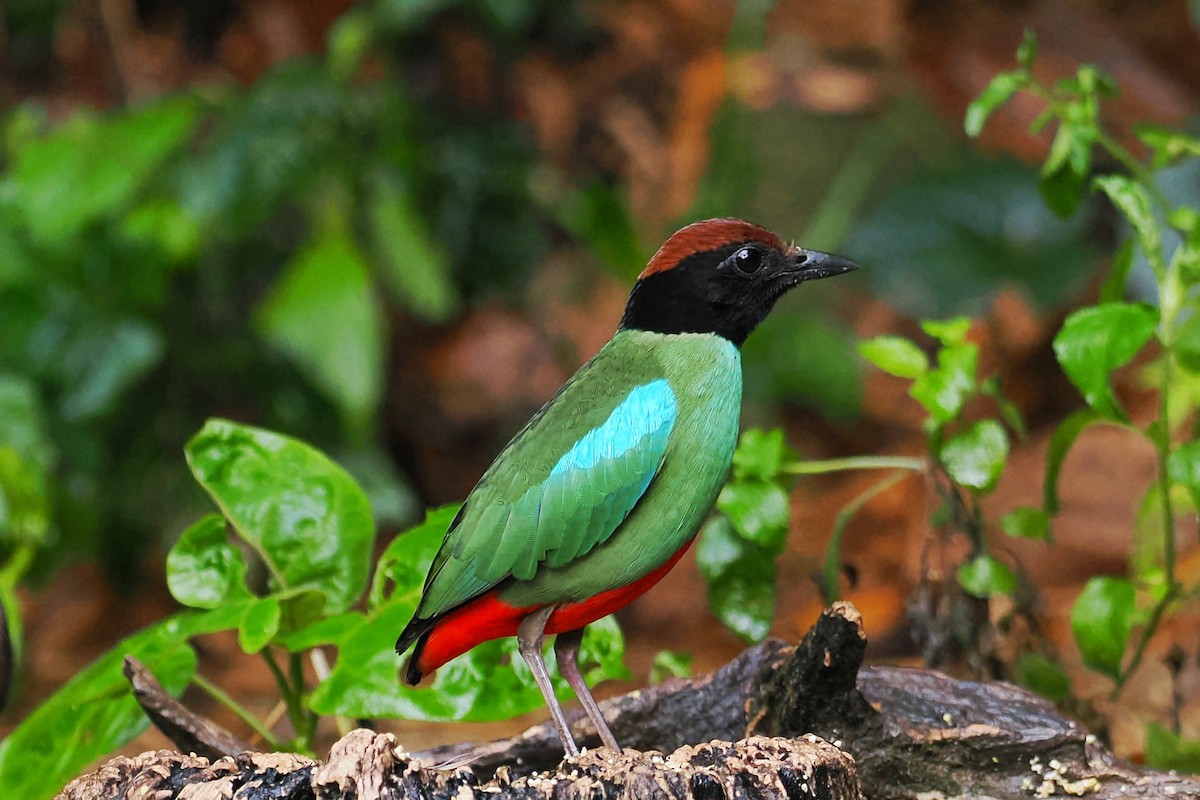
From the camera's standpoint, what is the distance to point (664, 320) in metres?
2.22

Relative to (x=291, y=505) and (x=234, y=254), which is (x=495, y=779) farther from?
(x=234, y=254)

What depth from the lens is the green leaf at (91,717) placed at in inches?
88.6

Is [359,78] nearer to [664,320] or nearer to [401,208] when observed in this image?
[401,208]

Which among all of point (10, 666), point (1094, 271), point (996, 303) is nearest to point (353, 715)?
point (10, 666)

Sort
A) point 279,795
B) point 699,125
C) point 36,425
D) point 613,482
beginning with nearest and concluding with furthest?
point 279,795 → point 613,482 → point 36,425 → point 699,125

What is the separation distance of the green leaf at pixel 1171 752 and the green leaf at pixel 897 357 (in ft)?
3.08

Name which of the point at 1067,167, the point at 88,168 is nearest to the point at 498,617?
the point at 1067,167

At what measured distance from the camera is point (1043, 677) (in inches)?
103

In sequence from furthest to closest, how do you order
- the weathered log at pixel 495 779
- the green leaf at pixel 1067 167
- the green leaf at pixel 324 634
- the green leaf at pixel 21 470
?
the green leaf at pixel 21 470, the green leaf at pixel 1067 167, the green leaf at pixel 324 634, the weathered log at pixel 495 779

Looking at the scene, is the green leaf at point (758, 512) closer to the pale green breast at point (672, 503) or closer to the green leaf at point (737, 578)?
the green leaf at point (737, 578)

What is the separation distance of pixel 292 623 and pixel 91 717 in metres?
0.39

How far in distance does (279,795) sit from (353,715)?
1.36 feet

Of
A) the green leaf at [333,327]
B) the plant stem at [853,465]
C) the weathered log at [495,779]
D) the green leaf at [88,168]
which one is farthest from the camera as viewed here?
the green leaf at [333,327]

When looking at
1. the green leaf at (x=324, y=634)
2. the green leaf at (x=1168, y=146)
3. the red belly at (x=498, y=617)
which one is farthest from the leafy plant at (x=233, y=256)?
the green leaf at (x=1168, y=146)
